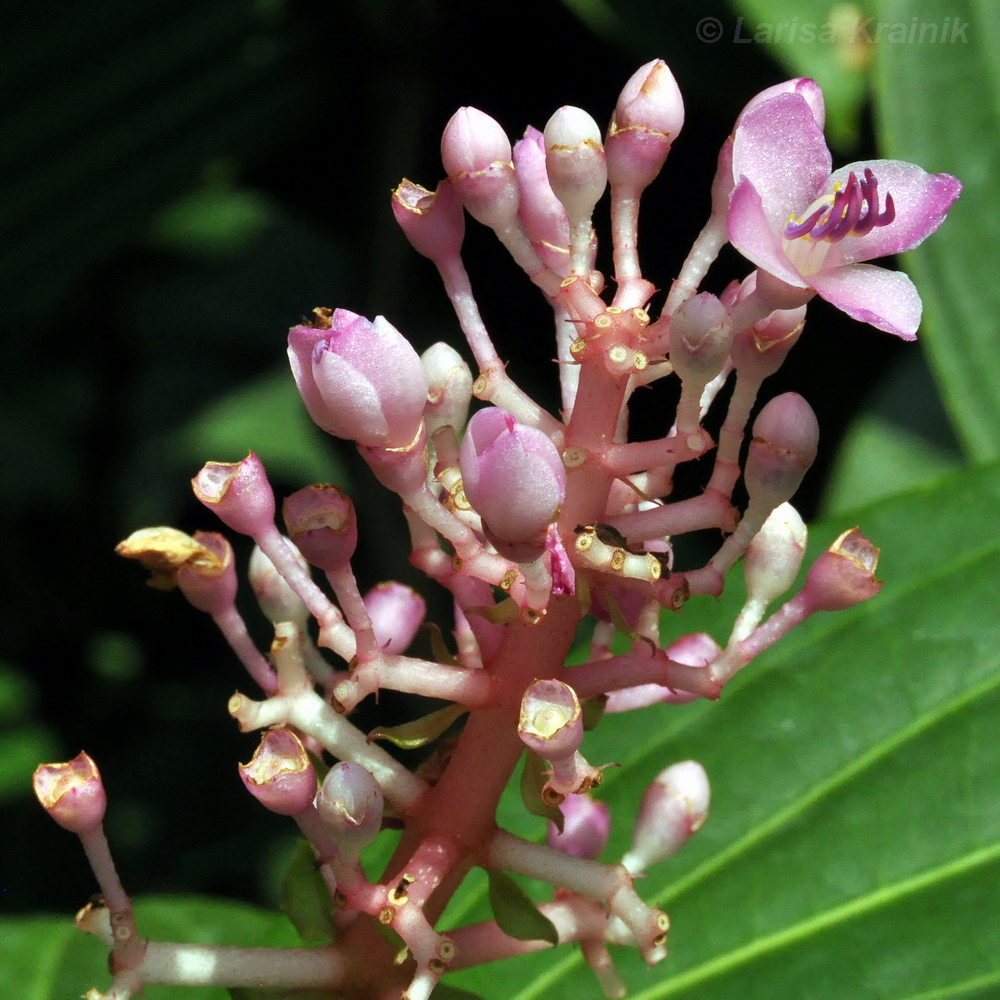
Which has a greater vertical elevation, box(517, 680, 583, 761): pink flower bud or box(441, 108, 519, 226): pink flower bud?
box(441, 108, 519, 226): pink flower bud

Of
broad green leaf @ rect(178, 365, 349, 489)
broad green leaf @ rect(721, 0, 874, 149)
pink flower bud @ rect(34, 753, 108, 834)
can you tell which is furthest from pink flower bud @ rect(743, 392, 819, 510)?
broad green leaf @ rect(178, 365, 349, 489)

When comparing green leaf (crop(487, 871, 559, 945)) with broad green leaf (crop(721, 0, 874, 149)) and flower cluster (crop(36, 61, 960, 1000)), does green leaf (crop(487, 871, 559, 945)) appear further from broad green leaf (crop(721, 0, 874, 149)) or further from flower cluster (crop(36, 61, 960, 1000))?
broad green leaf (crop(721, 0, 874, 149))

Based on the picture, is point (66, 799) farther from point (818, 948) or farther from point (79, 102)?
point (79, 102)

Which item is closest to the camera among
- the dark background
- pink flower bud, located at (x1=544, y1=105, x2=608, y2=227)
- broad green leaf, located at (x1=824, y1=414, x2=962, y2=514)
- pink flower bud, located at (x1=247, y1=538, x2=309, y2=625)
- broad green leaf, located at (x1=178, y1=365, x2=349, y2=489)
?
pink flower bud, located at (x1=544, y1=105, x2=608, y2=227)

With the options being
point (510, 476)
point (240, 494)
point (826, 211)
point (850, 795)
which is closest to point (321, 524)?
point (240, 494)

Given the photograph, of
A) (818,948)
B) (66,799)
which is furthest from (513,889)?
(818,948)

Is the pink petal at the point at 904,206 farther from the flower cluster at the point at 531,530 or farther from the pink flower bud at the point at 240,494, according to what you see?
the pink flower bud at the point at 240,494

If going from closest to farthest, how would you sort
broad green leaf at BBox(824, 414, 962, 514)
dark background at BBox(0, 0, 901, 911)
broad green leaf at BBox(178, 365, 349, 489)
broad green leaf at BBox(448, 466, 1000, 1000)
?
broad green leaf at BBox(448, 466, 1000, 1000) < broad green leaf at BBox(824, 414, 962, 514) < dark background at BBox(0, 0, 901, 911) < broad green leaf at BBox(178, 365, 349, 489)
